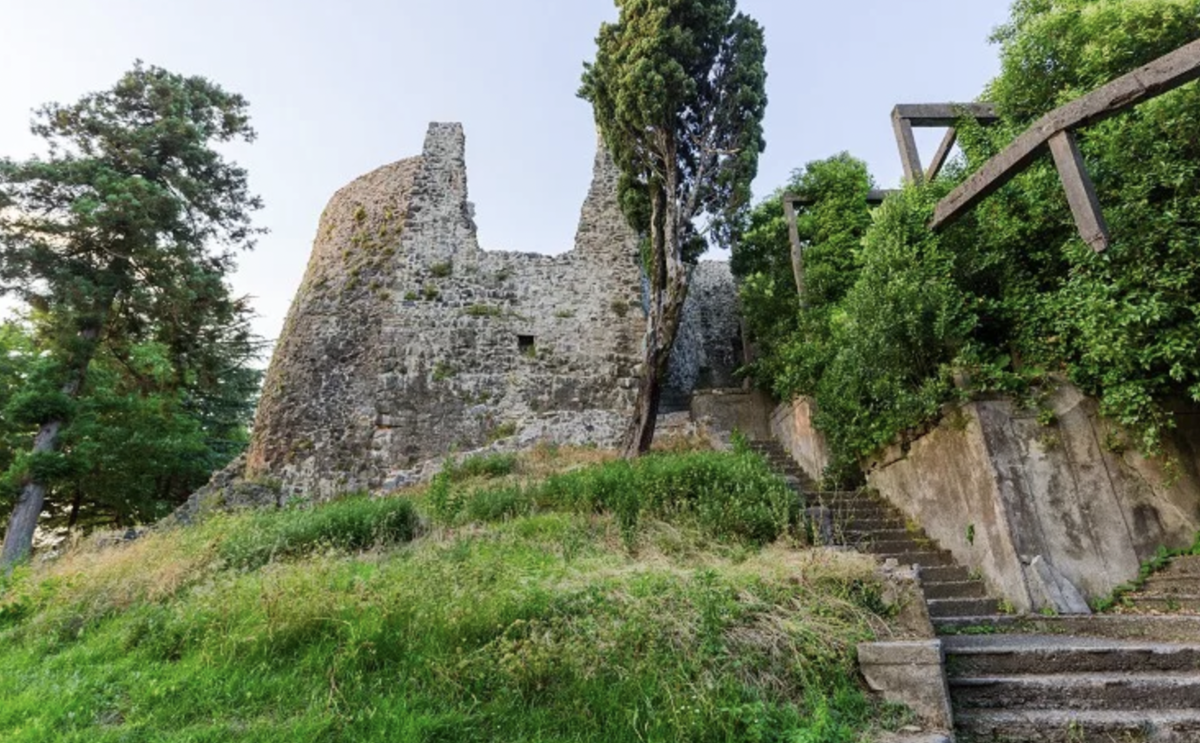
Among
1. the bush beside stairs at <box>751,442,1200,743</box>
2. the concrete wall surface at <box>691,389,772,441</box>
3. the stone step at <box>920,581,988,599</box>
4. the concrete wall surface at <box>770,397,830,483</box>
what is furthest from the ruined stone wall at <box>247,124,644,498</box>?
the bush beside stairs at <box>751,442,1200,743</box>

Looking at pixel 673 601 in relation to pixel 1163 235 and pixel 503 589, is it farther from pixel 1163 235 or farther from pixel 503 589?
pixel 1163 235

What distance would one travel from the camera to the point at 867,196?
368 inches

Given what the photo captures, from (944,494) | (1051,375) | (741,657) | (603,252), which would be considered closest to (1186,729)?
(741,657)

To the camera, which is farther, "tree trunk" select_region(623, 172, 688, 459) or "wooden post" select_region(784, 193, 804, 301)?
"wooden post" select_region(784, 193, 804, 301)

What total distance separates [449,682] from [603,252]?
1051 cm

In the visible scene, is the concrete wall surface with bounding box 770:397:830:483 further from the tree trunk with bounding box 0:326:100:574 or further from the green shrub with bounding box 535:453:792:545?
the tree trunk with bounding box 0:326:100:574

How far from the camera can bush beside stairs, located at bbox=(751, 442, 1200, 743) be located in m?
3.08

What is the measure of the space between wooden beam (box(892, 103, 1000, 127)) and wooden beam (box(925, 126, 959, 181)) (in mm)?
159

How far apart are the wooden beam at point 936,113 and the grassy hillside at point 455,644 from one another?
20.2 feet

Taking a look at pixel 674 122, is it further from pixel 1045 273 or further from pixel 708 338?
pixel 1045 273

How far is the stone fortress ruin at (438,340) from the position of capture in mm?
10617

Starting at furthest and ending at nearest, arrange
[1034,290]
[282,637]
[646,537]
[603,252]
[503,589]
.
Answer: [603,252] < [1034,290] < [646,537] < [503,589] < [282,637]

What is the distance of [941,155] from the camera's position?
743 cm

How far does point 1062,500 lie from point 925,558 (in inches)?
52.7
